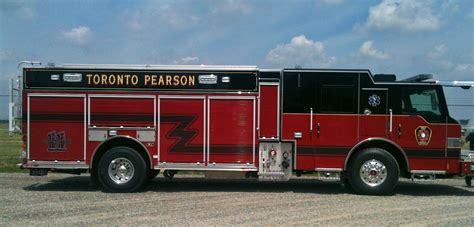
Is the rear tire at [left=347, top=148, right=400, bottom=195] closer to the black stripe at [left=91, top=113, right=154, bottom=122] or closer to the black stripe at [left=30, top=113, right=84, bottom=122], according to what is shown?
the black stripe at [left=91, top=113, right=154, bottom=122]

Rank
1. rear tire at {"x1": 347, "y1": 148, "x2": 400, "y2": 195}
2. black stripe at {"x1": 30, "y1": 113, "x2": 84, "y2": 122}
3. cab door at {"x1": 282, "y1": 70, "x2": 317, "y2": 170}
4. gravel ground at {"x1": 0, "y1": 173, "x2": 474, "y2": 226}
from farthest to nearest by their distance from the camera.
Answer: black stripe at {"x1": 30, "y1": 113, "x2": 84, "y2": 122} → cab door at {"x1": 282, "y1": 70, "x2": 317, "y2": 170} → rear tire at {"x1": 347, "y1": 148, "x2": 400, "y2": 195} → gravel ground at {"x1": 0, "y1": 173, "x2": 474, "y2": 226}

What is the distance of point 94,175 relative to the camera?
10.8 meters

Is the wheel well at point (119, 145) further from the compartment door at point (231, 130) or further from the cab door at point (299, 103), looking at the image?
the cab door at point (299, 103)

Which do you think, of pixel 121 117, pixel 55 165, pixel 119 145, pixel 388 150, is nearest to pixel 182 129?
pixel 121 117

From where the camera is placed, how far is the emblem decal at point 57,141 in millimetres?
10703

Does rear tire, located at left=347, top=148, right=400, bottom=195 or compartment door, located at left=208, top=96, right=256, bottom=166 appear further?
compartment door, located at left=208, top=96, right=256, bottom=166

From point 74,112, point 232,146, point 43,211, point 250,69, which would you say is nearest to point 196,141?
point 232,146

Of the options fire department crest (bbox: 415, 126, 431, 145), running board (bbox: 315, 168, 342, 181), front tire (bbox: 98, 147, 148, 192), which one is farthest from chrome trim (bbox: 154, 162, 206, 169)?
fire department crest (bbox: 415, 126, 431, 145)

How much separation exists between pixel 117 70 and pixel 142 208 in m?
3.26

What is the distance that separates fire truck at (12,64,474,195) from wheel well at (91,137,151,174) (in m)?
0.03

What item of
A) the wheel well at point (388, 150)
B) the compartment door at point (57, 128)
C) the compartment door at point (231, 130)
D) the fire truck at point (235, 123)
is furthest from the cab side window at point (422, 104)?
the compartment door at point (57, 128)

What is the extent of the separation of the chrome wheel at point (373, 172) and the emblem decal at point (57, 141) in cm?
636

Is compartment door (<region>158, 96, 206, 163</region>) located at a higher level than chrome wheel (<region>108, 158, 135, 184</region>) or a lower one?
higher

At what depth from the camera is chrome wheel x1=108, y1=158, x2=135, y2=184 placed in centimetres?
1067
